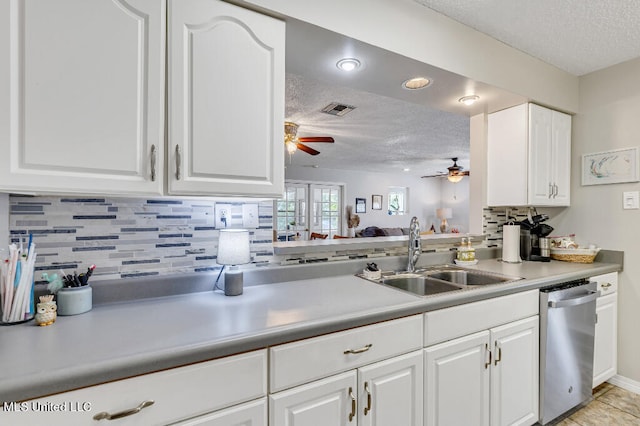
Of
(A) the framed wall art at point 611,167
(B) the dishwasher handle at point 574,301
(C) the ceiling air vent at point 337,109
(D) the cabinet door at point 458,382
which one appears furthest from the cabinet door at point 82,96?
(A) the framed wall art at point 611,167

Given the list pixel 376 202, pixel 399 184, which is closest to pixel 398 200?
pixel 399 184

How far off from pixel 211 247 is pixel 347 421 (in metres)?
0.92

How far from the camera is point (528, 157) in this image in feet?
7.09

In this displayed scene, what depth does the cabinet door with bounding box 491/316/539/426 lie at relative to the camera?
151 centimetres

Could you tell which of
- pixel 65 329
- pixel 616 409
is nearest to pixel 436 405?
pixel 65 329

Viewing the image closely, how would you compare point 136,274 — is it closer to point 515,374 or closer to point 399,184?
point 515,374

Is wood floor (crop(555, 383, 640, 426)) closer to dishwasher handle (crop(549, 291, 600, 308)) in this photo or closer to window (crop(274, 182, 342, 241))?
dishwasher handle (crop(549, 291, 600, 308))

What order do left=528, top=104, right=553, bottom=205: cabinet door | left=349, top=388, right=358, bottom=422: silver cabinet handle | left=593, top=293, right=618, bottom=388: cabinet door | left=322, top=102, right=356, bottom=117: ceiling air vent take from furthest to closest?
1. left=322, top=102, right=356, bottom=117: ceiling air vent
2. left=528, top=104, right=553, bottom=205: cabinet door
3. left=593, top=293, right=618, bottom=388: cabinet door
4. left=349, top=388, right=358, bottom=422: silver cabinet handle

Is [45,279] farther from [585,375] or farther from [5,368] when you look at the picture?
[585,375]

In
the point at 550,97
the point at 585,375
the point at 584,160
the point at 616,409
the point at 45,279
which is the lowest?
the point at 616,409

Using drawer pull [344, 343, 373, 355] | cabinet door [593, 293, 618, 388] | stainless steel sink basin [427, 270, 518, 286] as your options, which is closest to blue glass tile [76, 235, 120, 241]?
drawer pull [344, 343, 373, 355]

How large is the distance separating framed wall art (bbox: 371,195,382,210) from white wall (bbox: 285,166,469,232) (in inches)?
3.3

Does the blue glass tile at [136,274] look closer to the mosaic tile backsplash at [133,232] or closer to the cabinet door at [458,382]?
the mosaic tile backsplash at [133,232]

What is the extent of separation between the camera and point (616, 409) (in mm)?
1927
